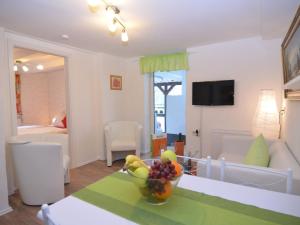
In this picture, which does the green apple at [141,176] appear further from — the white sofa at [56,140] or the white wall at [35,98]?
the white wall at [35,98]

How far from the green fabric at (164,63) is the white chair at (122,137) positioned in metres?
1.25

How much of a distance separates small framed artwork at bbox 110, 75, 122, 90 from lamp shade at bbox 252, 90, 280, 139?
9.34 feet

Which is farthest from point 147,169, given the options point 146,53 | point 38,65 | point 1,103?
point 38,65

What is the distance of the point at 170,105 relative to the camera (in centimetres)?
520

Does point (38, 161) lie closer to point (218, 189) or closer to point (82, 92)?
point (82, 92)

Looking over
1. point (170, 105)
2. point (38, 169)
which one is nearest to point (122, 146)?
point (38, 169)

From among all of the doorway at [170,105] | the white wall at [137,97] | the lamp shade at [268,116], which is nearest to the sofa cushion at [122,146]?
the white wall at [137,97]

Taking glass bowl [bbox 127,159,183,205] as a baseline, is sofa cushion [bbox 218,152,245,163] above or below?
below

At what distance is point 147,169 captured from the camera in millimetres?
967

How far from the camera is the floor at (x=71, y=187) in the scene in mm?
2070

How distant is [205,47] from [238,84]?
888 mm

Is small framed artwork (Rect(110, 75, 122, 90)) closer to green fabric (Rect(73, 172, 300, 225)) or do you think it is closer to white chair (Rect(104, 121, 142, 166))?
white chair (Rect(104, 121, 142, 166))

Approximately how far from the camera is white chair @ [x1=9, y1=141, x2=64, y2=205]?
2.24 m

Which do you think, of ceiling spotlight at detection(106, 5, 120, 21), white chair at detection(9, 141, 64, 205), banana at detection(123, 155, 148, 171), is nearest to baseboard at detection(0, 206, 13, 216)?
white chair at detection(9, 141, 64, 205)
